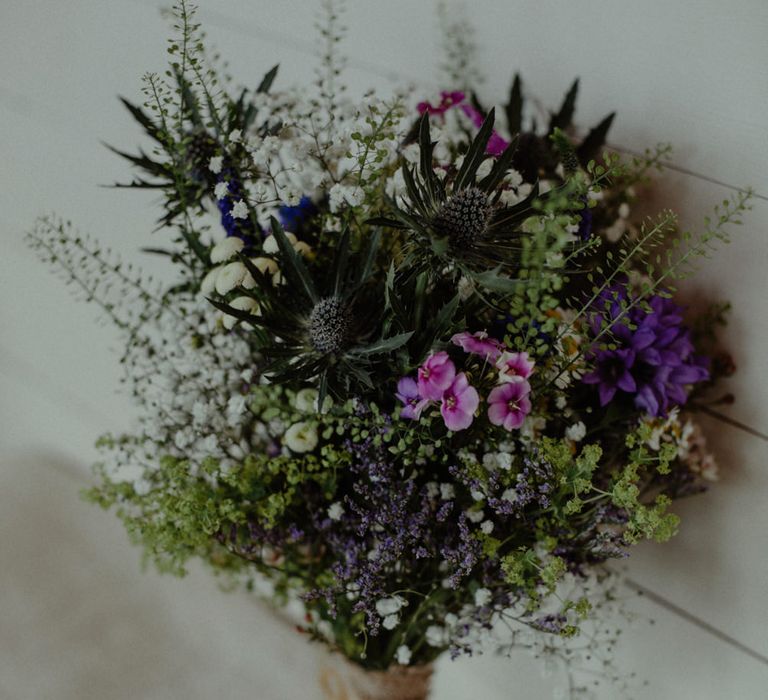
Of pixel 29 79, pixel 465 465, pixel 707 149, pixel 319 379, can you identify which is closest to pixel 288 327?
pixel 319 379

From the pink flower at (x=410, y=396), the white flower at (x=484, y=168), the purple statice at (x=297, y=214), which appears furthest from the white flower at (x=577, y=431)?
the purple statice at (x=297, y=214)

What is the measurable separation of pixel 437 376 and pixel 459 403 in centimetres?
3

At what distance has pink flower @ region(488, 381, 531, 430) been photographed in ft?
2.22

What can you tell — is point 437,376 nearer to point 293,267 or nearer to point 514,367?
point 514,367

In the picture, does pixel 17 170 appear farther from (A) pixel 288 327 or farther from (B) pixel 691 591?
(B) pixel 691 591

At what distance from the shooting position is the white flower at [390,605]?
75cm

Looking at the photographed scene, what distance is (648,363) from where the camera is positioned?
0.78 m

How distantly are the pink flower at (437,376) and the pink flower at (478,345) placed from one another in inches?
0.9

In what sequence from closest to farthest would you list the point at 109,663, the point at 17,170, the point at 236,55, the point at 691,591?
the point at 691,591 < the point at 236,55 < the point at 109,663 < the point at 17,170

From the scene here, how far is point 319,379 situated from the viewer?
0.74m

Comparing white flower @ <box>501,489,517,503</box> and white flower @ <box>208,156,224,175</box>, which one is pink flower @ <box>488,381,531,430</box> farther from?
white flower @ <box>208,156,224,175</box>

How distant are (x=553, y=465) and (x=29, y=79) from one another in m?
1.29

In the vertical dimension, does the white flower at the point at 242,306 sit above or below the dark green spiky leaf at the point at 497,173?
below

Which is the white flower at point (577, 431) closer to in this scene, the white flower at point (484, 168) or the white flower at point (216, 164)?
the white flower at point (484, 168)
